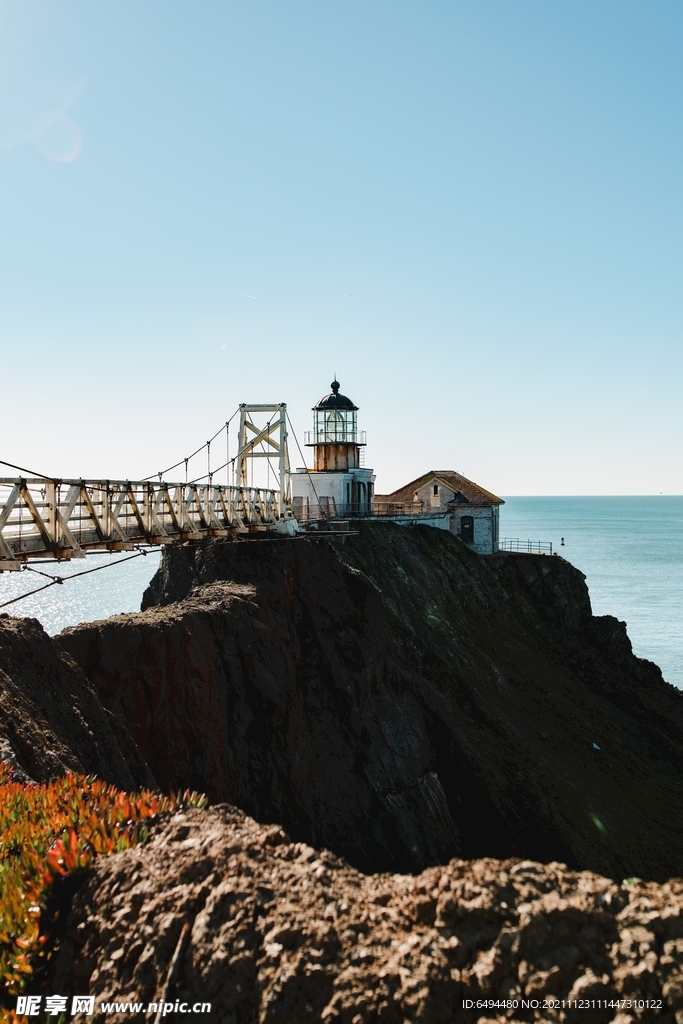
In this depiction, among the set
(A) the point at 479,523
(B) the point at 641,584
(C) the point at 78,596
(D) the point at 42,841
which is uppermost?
(A) the point at 479,523

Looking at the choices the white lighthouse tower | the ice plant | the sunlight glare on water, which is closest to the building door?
the white lighthouse tower

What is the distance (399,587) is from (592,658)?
17.0 metres

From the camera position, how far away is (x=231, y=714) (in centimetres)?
1816

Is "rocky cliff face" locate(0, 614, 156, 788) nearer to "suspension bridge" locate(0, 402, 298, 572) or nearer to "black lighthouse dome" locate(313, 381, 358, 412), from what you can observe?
"suspension bridge" locate(0, 402, 298, 572)

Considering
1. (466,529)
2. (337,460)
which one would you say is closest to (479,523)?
(466,529)

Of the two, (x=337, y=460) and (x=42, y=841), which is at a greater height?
(x=337, y=460)

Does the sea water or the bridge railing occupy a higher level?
the bridge railing

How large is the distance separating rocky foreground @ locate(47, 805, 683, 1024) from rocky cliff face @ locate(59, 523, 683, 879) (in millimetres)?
9824

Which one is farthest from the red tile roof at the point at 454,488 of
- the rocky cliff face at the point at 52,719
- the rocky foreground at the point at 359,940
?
the rocky foreground at the point at 359,940

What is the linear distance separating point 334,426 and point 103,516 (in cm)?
3302

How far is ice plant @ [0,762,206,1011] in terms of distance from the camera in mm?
5602

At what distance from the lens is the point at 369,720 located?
22578 mm

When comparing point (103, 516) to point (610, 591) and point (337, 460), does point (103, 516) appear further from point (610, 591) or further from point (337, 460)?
point (610, 591)

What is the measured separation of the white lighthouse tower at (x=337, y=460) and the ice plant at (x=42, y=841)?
37.8m
